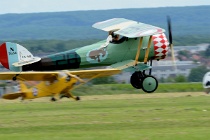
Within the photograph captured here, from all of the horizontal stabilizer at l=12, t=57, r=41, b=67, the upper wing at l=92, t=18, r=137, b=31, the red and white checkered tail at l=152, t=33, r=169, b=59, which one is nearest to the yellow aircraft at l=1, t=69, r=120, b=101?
the horizontal stabilizer at l=12, t=57, r=41, b=67

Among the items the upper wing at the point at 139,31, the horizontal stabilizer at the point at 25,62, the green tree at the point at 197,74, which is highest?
the upper wing at the point at 139,31

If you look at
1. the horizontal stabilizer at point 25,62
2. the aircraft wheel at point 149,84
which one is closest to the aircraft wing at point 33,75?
the horizontal stabilizer at point 25,62

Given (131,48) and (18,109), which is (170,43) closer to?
(131,48)

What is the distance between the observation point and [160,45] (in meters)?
24.1

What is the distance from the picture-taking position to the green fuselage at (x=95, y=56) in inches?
954

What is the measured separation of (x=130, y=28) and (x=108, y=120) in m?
8.93

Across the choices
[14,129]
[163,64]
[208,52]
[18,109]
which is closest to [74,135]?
[14,129]

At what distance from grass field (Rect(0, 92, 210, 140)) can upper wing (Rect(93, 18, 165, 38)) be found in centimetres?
289

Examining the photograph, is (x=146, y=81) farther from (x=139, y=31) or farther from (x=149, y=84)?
(x=139, y=31)

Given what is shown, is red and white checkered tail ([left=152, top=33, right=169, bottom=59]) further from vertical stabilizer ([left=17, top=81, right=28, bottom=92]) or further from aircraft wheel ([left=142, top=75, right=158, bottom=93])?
vertical stabilizer ([left=17, top=81, right=28, bottom=92])

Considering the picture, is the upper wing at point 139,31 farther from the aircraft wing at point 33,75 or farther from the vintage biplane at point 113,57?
the aircraft wing at point 33,75

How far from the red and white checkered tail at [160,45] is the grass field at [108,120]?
3.59 meters

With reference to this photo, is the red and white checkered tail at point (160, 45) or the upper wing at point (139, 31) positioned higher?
the upper wing at point (139, 31)

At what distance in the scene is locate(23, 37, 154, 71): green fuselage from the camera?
24.2m
